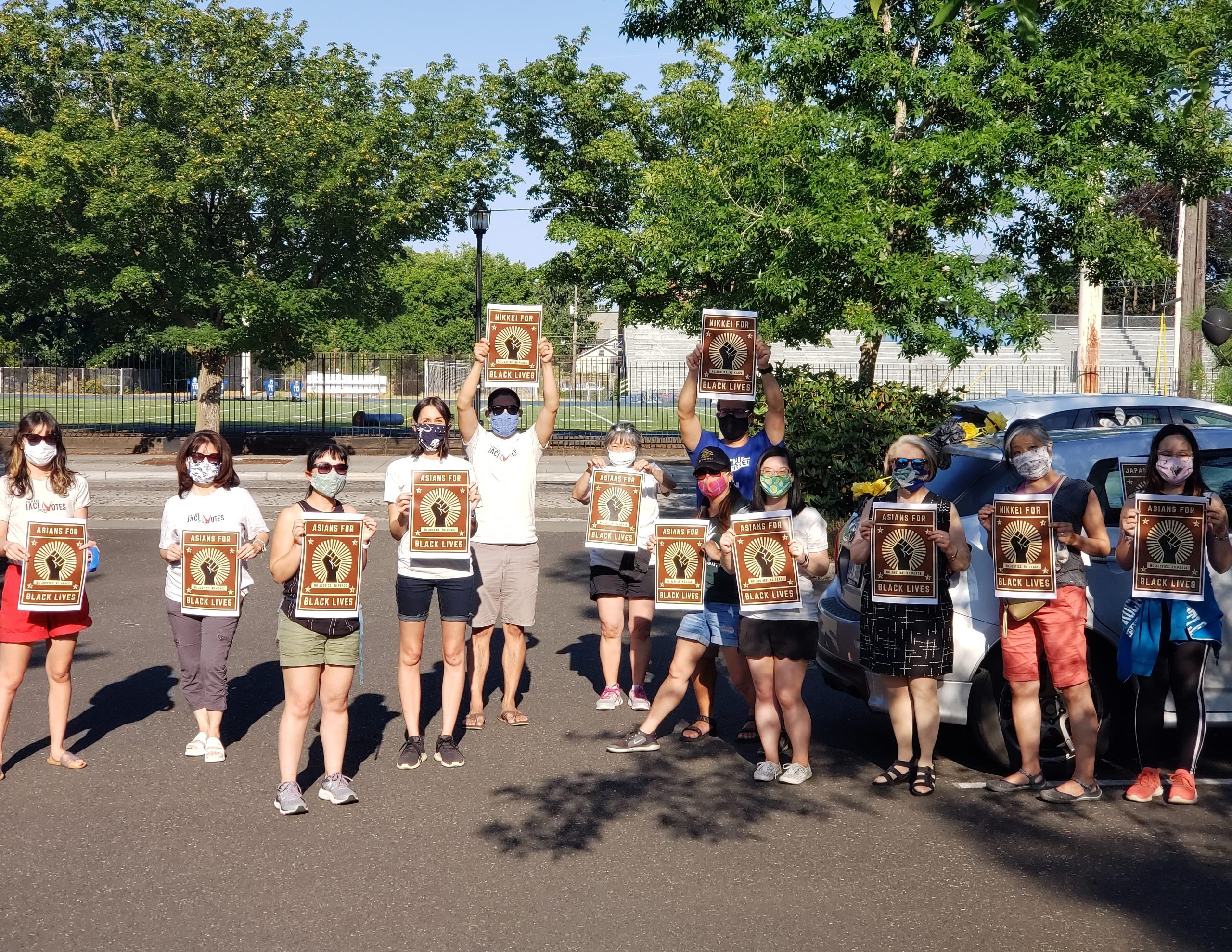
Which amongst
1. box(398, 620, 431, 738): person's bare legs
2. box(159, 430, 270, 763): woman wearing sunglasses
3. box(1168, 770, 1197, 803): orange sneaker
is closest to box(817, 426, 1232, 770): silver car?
box(1168, 770, 1197, 803): orange sneaker

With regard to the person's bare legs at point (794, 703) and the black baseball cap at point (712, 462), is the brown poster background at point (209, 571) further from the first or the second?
the person's bare legs at point (794, 703)

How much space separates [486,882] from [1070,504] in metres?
3.28

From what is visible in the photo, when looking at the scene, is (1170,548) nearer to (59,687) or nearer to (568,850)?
(568,850)

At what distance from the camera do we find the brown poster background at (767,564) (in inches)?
237

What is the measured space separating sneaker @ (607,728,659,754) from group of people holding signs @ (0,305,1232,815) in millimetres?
18

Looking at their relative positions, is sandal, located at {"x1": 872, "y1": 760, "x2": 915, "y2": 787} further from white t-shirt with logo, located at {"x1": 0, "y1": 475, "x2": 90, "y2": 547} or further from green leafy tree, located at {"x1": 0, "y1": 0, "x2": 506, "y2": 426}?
green leafy tree, located at {"x1": 0, "y1": 0, "x2": 506, "y2": 426}

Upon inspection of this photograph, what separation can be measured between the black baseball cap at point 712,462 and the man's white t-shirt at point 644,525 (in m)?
0.63

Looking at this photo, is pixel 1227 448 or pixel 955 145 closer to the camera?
pixel 1227 448

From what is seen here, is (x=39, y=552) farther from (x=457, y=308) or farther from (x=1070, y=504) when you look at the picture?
(x=457, y=308)

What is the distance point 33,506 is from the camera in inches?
253

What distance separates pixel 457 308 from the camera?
93.3 meters

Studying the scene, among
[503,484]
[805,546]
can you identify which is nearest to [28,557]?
[503,484]

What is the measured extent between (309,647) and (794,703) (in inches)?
95.2

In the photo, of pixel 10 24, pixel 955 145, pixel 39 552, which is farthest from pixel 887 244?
pixel 10 24
